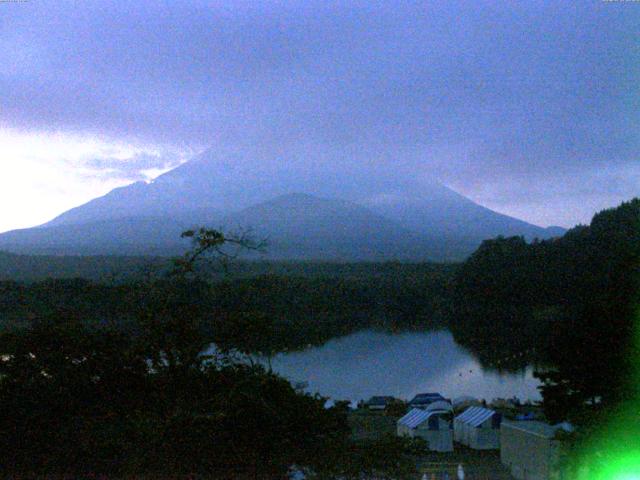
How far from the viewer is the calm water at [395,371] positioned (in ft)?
47.8

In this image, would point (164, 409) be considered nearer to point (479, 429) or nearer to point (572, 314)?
point (572, 314)

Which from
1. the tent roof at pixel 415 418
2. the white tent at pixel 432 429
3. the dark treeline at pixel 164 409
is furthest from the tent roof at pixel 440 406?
the dark treeline at pixel 164 409

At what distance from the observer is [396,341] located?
2184cm

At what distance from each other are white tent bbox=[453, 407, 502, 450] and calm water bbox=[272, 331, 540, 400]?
154 inches

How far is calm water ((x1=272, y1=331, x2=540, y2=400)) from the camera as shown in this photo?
1457 centimetres

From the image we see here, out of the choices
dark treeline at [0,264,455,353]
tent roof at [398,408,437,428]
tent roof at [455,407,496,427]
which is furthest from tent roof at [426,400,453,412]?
dark treeline at [0,264,455,353]

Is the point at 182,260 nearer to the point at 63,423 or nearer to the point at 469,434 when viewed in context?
the point at 63,423

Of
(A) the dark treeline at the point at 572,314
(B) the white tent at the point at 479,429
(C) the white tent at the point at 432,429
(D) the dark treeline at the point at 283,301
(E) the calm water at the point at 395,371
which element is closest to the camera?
(D) the dark treeline at the point at 283,301

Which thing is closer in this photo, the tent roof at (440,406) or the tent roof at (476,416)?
the tent roof at (476,416)

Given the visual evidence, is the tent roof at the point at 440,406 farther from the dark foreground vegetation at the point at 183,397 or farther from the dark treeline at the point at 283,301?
the dark foreground vegetation at the point at 183,397

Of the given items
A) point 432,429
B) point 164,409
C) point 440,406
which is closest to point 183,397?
point 164,409

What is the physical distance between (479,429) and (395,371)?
27.9 ft

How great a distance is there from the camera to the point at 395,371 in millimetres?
17281

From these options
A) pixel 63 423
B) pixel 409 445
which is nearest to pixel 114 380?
pixel 63 423
